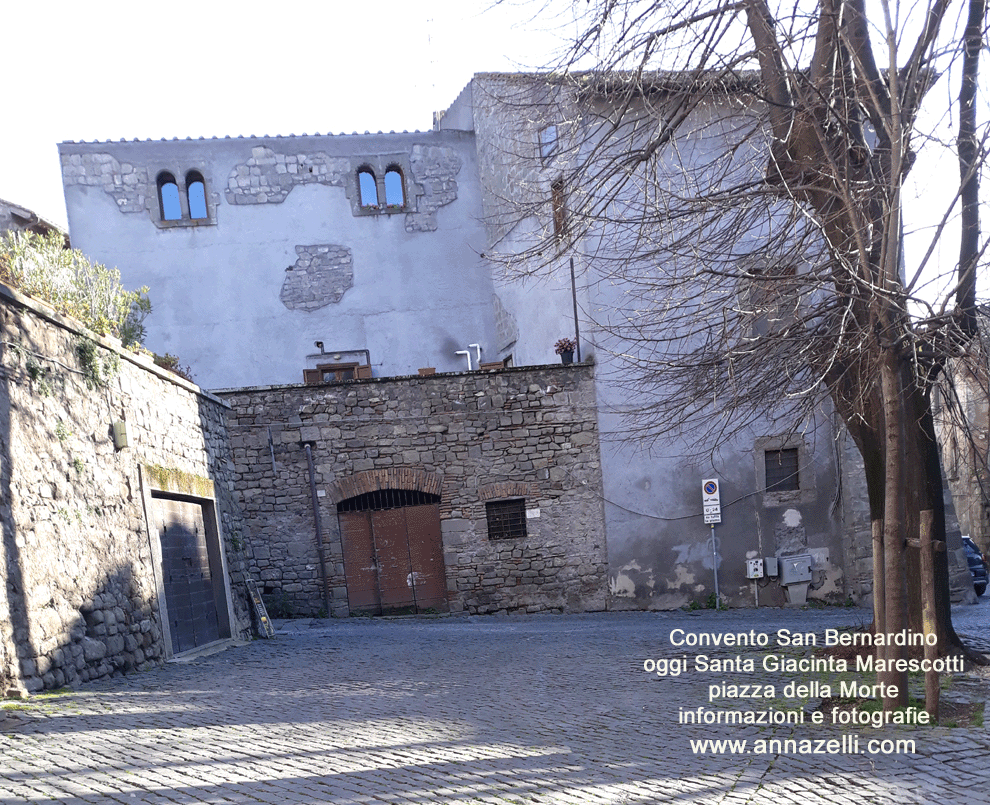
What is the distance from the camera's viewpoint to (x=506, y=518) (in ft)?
51.0

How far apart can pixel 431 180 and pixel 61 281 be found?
38.0 ft

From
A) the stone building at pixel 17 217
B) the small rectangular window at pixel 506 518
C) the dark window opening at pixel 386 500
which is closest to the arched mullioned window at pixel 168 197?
the stone building at pixel 17 217

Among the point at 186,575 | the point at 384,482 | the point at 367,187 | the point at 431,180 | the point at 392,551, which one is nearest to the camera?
the point at 186,575

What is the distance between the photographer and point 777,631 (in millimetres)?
10953

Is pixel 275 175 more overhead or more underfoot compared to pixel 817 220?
more overhead

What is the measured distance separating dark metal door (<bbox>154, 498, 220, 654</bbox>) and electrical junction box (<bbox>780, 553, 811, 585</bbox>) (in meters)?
9.36

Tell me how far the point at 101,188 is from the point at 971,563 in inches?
790

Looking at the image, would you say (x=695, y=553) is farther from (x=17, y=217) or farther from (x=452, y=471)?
(x=17, y=217)

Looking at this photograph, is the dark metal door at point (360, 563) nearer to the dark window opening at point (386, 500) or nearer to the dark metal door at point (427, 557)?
the dark window opening at point (386, 500)

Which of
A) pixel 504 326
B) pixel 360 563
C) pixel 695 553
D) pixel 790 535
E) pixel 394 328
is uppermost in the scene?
pixel 394 328

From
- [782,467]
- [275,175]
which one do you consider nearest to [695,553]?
[782,467]

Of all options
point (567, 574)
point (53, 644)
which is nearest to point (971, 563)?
→ point (567, 574)

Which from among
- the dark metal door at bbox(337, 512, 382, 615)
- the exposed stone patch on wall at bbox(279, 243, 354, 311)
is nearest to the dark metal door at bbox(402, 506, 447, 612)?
the dark metal door at bbox(337, 512, 382, 615)

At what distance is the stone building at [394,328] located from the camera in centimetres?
1540
